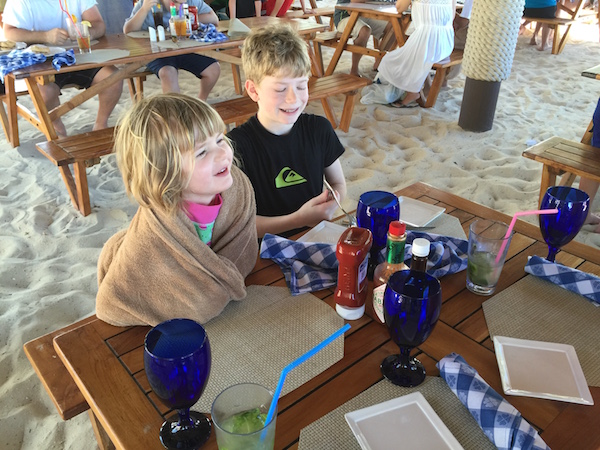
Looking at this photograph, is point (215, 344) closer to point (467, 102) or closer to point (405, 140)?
point (405, 140)

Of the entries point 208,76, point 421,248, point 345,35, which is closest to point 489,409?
point 421,248

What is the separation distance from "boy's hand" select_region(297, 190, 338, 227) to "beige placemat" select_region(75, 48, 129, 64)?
195 centimetres

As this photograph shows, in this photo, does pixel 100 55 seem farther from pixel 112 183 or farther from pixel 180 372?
pixel 180 372

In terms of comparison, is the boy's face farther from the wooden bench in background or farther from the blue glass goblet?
the wooden bench in background

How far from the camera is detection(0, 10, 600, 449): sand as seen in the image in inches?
67.7

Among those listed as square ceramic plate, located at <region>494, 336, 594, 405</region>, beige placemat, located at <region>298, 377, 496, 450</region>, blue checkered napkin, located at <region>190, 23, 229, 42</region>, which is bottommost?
square ceramic plate, located at <region>494, 336, 594, 405</region>

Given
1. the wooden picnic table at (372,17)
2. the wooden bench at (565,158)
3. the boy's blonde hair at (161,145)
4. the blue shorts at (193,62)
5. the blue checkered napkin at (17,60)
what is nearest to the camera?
the boy's blonde hair at (161,145)

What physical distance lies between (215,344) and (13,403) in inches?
40.8

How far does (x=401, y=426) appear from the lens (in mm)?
809

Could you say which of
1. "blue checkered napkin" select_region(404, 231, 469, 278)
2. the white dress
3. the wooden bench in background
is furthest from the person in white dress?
"blue checkered napkin" select_region(404, 231, 469, 278)

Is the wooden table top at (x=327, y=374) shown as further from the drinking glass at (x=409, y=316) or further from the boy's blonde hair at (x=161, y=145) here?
the boy's blonde hair at (x=161, y=145)

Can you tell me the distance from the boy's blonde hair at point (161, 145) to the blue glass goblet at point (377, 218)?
408 mm

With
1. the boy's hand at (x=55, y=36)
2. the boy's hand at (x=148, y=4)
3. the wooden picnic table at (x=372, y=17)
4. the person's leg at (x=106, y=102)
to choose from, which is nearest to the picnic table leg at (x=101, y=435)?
the boy's hand at (x=55, y=36)

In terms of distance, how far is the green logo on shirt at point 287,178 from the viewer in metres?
1.72
